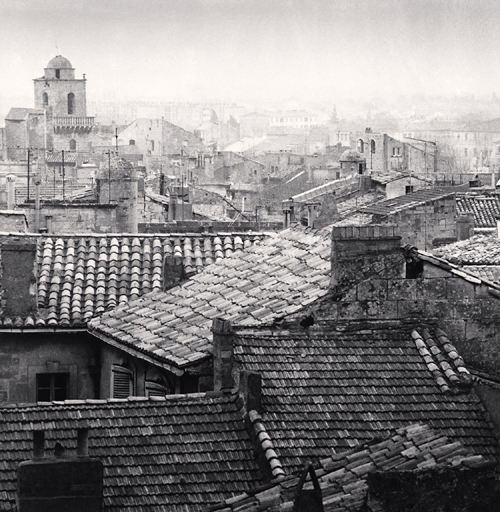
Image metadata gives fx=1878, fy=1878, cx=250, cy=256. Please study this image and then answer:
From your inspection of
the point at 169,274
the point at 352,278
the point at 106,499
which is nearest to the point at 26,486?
the point at 106,499

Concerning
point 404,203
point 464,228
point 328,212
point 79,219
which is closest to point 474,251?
point 464,228

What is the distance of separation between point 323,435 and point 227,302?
4.73 m

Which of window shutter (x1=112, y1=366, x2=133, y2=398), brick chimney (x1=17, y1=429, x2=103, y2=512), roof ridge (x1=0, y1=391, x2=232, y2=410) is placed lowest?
window shutter (x1=112, y1=366, x2=133, y2=398)

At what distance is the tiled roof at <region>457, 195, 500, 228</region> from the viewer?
4775 centimetres

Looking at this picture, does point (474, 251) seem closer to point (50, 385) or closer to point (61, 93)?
point (50, 385)

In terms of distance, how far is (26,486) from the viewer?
44.7ft

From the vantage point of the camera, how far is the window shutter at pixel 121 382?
67.9ft

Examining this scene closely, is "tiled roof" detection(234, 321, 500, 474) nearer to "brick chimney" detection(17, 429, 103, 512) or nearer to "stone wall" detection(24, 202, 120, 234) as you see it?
"brick chimney" detection(17, 429, 103, 512)

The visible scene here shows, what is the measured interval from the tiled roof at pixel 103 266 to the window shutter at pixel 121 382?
1413mm

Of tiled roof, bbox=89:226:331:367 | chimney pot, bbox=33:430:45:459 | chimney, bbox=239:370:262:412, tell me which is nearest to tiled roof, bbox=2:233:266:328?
tiled roof, bbox=89:226:331:367

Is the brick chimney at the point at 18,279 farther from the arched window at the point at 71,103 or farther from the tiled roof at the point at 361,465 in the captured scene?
the arched window at the point at 71,103

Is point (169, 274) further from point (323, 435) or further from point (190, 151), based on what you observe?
point (190, 151)

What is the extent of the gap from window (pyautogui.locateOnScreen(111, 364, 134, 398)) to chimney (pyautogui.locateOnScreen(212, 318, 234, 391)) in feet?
10.7

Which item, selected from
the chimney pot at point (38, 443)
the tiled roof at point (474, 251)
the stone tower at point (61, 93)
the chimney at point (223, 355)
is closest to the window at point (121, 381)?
the chimney at point (223, 355)
